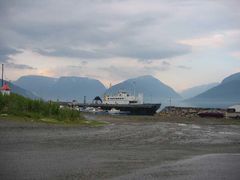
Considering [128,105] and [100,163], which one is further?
[128,105]

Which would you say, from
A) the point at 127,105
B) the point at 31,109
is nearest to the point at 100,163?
the point at 31,109

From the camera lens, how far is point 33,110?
4625 centimetres

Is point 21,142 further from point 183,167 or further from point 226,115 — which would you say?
point 226,115

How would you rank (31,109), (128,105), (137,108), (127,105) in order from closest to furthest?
(31,109) → (137,108) → (128,105) → (127,105)

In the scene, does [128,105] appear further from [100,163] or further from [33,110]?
[100,163]

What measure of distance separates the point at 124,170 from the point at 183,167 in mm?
2684

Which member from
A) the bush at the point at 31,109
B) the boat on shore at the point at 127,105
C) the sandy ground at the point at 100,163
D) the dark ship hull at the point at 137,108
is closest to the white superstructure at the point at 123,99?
the boat on shore at the point at 127,105

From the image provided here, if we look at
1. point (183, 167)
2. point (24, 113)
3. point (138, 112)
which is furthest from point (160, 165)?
point (138, 112)

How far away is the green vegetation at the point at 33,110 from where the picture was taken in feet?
143

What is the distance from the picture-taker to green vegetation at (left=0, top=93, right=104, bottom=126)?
4366 cm

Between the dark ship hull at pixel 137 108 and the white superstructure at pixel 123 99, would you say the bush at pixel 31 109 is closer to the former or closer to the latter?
the dark ship hull at pixel 137 108

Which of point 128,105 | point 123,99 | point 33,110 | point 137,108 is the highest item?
point 123,99

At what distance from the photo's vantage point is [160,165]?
714 inches

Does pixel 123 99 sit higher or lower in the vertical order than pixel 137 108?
higher
